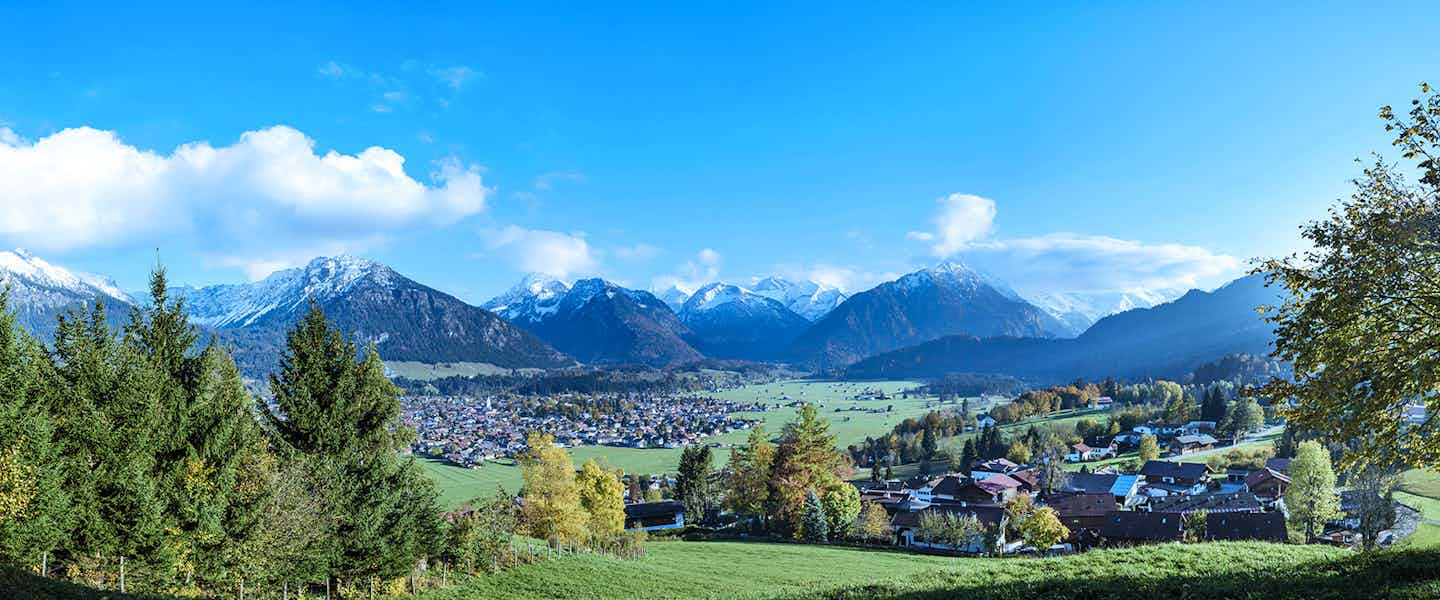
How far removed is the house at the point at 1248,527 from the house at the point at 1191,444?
73145 mm

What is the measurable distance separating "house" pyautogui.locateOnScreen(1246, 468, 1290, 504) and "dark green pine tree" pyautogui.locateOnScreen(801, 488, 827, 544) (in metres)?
59.5

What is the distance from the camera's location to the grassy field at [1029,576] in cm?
1388

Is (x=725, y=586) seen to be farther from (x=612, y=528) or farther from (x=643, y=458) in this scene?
(x=643, y=458)

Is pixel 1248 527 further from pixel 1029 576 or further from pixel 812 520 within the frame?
pixel 1029 576

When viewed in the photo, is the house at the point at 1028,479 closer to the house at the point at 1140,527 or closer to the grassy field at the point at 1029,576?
the house at the point at 1140,527

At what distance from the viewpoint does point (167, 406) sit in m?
23.1

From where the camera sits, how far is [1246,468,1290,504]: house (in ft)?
261

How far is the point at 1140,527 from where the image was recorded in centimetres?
5694

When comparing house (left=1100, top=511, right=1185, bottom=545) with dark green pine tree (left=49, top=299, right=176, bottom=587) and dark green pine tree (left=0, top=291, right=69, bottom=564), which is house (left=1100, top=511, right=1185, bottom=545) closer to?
dark green pine tree (left=49, top=299, right=176, bottom=587)

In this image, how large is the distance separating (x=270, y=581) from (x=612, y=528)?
31.4m

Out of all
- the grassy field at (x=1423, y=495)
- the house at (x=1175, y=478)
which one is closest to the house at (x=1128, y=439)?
the house at (x=1175, y=478)

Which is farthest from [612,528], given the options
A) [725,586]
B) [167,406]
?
[167,406]

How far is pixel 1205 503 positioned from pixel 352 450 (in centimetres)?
9051

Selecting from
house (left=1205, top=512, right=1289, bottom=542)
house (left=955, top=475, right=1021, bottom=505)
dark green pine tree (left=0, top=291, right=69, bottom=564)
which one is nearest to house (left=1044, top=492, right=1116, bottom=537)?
house (left=955, top=475, right=1021, bottom=505)
